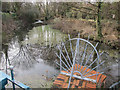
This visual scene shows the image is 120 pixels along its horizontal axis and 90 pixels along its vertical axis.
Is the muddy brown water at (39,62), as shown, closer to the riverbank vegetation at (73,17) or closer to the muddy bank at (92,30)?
the muddy bank at (92,30)

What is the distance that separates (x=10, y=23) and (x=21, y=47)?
3.32m

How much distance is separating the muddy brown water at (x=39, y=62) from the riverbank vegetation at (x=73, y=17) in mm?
1344

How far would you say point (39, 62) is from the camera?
4348 mm

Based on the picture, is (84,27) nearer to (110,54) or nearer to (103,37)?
(103,37)

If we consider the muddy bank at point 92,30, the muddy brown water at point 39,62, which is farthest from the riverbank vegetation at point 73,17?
the muddy brown water at point 39,62

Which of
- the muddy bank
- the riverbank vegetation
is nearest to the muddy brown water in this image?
the muddy bank

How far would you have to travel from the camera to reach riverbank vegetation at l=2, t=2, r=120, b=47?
619cm

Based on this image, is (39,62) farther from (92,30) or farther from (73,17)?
(73,17)

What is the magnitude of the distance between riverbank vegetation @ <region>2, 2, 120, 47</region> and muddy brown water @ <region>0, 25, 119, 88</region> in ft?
4.41

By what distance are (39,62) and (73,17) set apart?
620 cm

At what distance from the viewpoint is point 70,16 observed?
980 centimetres

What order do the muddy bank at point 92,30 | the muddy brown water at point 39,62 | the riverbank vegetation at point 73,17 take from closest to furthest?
the muddy brown water at point 39,62 → the muddy bank at point 92,30 → the riverbank vegetation at point 73,17

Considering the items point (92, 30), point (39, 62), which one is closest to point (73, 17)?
point (92, 30)

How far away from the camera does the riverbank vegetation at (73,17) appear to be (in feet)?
20.3
